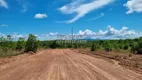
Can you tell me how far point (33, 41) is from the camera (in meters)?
53.4

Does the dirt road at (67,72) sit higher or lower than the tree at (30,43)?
lower

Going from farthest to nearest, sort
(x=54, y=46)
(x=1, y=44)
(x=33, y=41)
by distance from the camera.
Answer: (x=54, y=46), (x=33, y=41), (x=1, y=44)

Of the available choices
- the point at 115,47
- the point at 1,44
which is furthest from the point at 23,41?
the point at 115,47

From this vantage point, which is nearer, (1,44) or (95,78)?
(95,78)

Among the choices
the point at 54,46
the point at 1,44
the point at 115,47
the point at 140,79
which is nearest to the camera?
the point at 140,79

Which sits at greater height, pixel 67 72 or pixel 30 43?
pixel 30 43

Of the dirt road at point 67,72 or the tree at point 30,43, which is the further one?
the tree at point 30,43

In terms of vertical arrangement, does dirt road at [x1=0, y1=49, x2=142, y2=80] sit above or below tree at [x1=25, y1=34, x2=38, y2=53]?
below

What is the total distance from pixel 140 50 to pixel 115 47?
1966 centimetres

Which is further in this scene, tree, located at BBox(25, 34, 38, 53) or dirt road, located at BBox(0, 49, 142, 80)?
tree, located at BBox(25, 34, 38, 53)

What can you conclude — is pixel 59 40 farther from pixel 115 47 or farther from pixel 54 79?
pixel 54 79

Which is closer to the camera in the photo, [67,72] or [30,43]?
[67,72]

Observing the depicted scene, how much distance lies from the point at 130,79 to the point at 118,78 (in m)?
0.69

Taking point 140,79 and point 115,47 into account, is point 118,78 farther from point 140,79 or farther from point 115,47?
point 115,47
